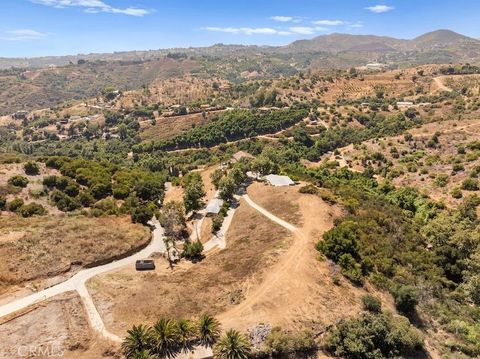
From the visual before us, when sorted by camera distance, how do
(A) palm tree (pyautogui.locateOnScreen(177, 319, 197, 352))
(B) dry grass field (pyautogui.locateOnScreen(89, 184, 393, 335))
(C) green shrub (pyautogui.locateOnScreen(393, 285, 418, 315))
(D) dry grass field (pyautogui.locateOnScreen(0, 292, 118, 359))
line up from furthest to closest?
(C) green shrub (pyautogui.locateOnScreen(393, 285, 418, 315)) < (B) dry grass field (pyautogui.locateOnScreen(89, 184, 393, 335)) < (A) palm tree (pyautogui.locateOnScreen(177, 319, 197, 352)) < (D) dry grass field (pyautogui.locateOnScreen(0, 292, 118, 359))

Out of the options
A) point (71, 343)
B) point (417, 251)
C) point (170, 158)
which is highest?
point (71, 343)

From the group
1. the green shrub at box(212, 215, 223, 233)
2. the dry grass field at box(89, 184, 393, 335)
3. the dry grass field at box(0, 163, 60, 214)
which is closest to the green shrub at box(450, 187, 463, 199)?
the dry grass field at box(89, 184, 393, 335)

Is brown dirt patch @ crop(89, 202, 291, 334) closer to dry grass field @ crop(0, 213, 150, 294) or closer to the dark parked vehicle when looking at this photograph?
the dark parked vehicle

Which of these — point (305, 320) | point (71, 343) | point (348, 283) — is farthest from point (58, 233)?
point (348, 283)

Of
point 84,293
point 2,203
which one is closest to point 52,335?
point 84,293

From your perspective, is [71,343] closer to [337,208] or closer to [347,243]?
[347,243]

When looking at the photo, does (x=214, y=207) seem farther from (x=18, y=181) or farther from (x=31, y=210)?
(x=18, y=181)

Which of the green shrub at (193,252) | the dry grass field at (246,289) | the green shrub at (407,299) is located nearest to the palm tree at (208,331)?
the dry grass field at (246,289)
